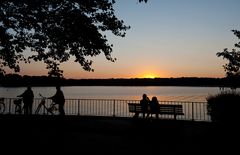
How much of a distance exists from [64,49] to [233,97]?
7339 millimetres

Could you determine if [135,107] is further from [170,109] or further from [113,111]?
[113,111]

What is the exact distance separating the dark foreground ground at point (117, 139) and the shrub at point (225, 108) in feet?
1.77

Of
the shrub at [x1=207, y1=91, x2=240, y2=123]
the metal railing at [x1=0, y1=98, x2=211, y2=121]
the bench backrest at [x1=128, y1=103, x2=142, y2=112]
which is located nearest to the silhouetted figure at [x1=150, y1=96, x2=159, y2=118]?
the bench backrest at [x1=128, y1=103, x2=142, y2=112]

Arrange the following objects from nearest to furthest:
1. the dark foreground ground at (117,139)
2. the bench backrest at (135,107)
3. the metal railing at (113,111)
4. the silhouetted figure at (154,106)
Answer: the dark foreground ground at (117,139), the silhouetted figure at (154,106), the bench backrest at (135,107), the metal railing at (113,111)

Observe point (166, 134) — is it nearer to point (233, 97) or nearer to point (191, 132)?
point (191, 132)

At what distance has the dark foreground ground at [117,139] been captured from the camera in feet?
34.5

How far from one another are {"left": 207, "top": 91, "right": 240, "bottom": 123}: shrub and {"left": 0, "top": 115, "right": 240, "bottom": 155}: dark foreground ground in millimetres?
541

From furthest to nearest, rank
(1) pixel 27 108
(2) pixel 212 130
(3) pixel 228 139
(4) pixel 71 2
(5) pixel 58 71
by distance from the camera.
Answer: (1) pixel 27 108, (5) pixel 58 71, (4) pixel 71 2, (2) pixel 212 130, (3) pixel 228 139

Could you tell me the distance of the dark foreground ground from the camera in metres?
10.5

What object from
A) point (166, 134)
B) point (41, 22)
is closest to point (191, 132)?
point (166, 134)

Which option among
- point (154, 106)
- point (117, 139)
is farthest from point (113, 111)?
point (117, 139)

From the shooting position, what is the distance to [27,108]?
67.9 feet

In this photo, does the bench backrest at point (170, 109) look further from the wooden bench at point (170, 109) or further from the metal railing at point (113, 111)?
the metal railing at point (113, 111)

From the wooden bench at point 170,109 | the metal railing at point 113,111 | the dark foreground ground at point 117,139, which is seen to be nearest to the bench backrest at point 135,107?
the wooden bench at point 170,109
